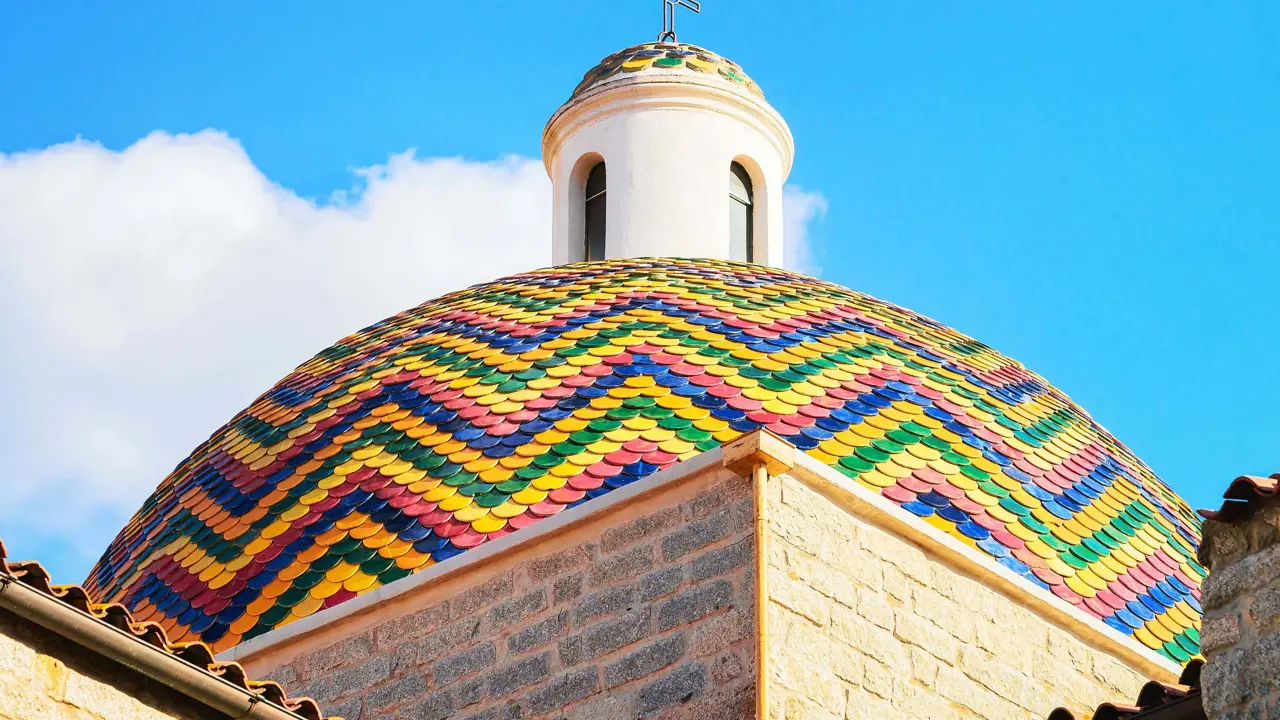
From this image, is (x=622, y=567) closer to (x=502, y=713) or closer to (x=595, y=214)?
(x=502, y=713)

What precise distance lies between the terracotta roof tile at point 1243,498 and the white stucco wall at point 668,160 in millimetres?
8511

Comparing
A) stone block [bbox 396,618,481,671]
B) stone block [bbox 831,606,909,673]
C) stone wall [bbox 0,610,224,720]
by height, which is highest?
stone block [bbox 396,618,481,671]

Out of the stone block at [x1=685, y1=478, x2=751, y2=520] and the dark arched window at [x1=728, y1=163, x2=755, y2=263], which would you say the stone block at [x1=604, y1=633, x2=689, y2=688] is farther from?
the dark arched window at [x1=728, y1=163, x2=755, y2=263]

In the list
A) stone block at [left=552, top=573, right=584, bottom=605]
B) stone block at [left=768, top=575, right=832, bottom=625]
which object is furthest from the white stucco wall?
stone block at [left=768, top=575, right=832, bottom=625]

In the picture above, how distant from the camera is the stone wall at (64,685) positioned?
5.45 metres

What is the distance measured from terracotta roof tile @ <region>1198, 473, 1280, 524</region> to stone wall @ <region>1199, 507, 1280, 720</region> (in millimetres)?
21

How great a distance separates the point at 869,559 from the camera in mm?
7992

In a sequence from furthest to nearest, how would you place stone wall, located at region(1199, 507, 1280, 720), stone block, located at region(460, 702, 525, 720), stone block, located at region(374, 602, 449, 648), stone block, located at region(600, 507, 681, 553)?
1. stone block, located at region(374, 602, 449, 648)
2. stone block, located at region(460, 702, 525, 720)
3. stone block, located at region(600, 507, 681, 553)
4. stone wall, located at region(1199, 507, 1280, 720)

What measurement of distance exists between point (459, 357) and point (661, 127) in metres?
3.72

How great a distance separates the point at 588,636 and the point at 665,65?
7.17m

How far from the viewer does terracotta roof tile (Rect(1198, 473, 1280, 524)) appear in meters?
5.44

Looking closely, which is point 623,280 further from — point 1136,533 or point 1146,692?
point 1146,692

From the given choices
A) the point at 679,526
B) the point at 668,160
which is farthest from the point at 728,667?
the point at 668,160

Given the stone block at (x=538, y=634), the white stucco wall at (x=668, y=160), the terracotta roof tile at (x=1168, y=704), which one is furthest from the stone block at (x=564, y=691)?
the white stucco wall at (x=668, y=160)
